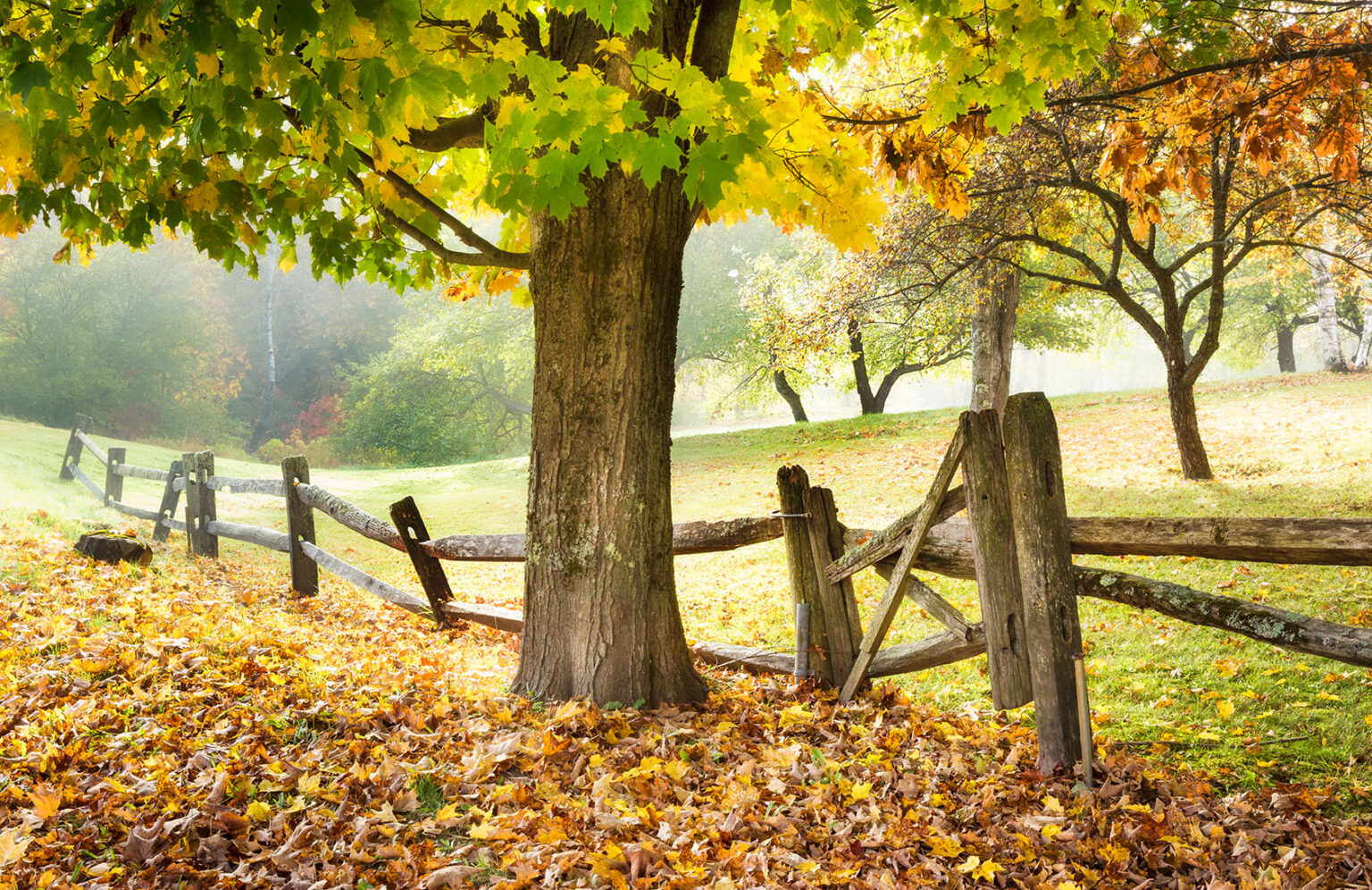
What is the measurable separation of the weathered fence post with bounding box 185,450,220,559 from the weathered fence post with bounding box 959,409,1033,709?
878cm

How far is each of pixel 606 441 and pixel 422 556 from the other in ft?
9.88

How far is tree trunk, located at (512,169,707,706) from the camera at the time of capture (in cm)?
403

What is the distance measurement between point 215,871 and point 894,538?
323 centimetres

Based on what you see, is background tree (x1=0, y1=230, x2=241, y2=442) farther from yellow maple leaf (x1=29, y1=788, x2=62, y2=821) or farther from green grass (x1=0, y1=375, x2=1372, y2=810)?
yellow maple leaf (x1=29, y1=788, x2=62, y2=821)

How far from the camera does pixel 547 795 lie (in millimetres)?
3299

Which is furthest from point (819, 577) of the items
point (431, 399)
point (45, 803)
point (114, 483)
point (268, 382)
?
point (268, 382)

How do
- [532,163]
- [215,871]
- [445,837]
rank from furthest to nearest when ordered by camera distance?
[532,163]
[445,837]
[215,871]

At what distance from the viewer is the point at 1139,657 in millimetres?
5766

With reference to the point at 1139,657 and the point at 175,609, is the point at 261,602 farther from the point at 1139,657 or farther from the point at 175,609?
the point at 1139,657

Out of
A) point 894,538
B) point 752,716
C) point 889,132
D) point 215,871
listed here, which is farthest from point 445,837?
point 889,132

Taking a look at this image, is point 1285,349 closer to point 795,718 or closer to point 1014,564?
point 1014,564

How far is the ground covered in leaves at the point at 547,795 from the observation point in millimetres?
2777

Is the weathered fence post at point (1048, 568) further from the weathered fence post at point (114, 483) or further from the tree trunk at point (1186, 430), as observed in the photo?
the weathered fence post at point (114, 483)

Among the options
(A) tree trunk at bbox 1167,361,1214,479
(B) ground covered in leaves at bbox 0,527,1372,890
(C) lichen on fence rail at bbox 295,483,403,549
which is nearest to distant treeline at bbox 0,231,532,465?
(C) lichen on fence rail at bbox 295,483,403,549
